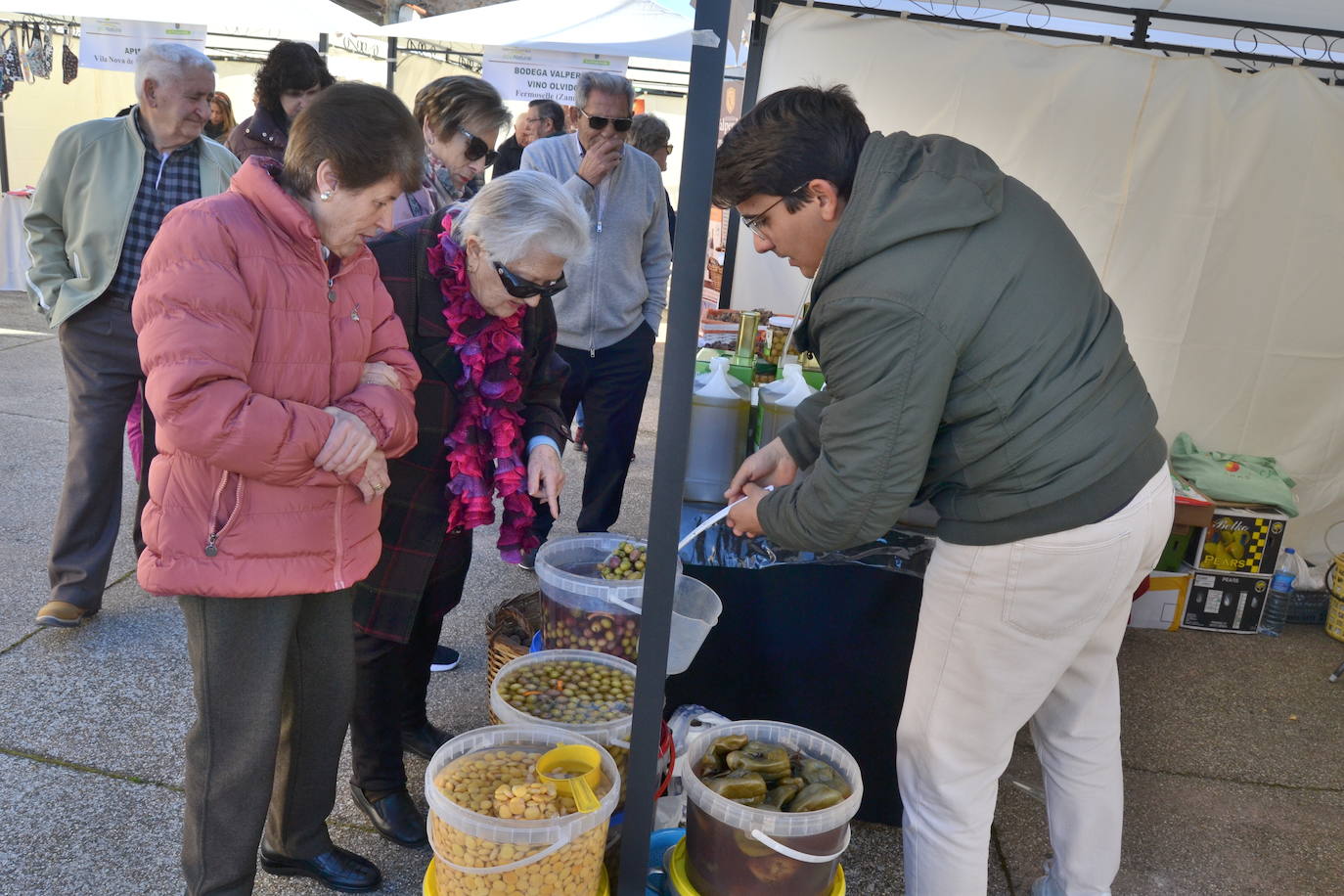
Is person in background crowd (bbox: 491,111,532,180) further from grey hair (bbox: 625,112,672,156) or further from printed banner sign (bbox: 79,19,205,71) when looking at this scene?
printed banner sign (bbox: 79,19,205,71)

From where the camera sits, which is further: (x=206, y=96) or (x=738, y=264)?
(x=738, y=264)

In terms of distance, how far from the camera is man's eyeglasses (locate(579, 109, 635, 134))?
3.99 metres

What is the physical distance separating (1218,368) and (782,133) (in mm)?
3799

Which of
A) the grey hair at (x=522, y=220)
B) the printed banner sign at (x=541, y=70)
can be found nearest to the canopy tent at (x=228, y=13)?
the printed banner sign at (x=541, y=70)

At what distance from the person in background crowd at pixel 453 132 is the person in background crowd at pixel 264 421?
1.80 meters

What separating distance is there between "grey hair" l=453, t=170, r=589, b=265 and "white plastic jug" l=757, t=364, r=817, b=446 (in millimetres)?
1018

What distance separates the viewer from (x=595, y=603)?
239cm

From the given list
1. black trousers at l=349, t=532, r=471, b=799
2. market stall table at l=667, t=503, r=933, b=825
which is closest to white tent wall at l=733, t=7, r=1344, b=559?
market stall table at l=667, t=503, r=933, b=825

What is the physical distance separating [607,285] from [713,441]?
50.4 inches

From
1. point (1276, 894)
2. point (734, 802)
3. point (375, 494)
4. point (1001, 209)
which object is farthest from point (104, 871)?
point (1276, 894)

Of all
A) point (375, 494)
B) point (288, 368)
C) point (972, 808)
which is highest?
point (288, 368)

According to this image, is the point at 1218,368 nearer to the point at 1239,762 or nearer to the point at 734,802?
the point at 1239,762

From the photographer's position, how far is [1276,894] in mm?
2723

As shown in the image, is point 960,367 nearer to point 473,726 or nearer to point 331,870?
point 331,870
